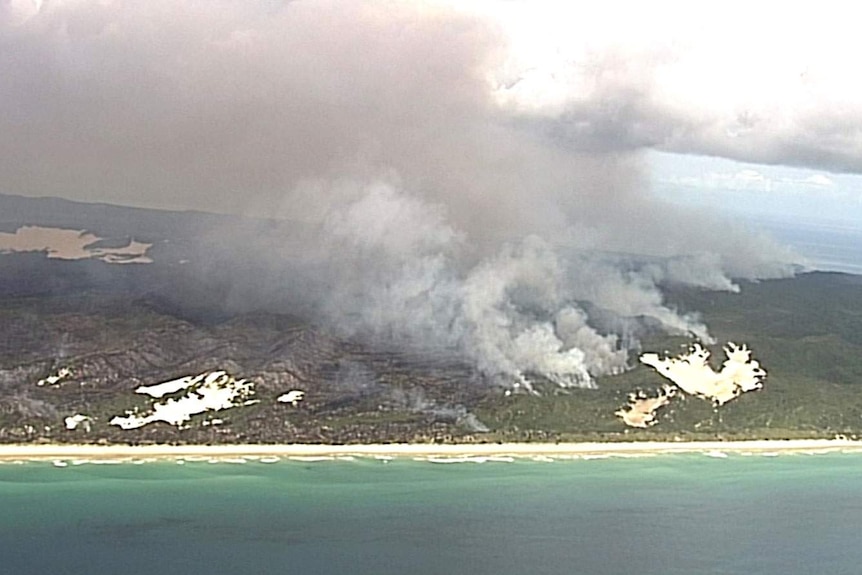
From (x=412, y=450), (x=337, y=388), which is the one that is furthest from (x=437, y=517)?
(x=337, y=388)

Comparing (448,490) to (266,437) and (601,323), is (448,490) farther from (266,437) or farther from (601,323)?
(601,323)

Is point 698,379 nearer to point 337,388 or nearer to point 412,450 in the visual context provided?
point 412,450

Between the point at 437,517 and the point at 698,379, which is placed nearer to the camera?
the point at 437,517

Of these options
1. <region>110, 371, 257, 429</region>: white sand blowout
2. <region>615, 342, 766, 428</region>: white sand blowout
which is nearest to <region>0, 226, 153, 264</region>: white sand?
<region>110, 371, 257, 429</region>: white sand blowout

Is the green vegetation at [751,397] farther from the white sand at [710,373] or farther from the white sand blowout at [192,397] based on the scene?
the white sand blowout at [192,397]

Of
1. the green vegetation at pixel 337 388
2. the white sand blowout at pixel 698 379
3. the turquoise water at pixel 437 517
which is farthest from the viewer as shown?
the white sand blowout at pixel 698 379

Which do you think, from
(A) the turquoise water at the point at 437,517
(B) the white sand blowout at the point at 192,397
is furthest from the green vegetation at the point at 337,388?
(A) the turquoise water at the point at 437,517

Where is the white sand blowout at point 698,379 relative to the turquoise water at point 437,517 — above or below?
above
